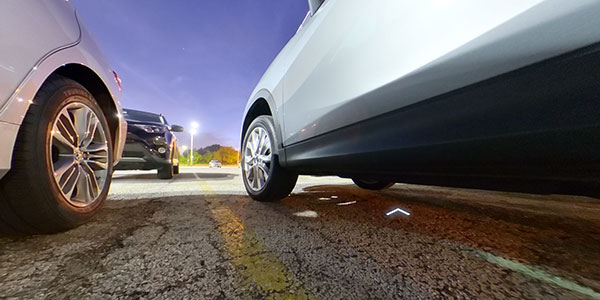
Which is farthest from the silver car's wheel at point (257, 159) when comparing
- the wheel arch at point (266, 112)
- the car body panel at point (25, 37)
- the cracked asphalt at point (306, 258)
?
the car body panel at point (25, 37)

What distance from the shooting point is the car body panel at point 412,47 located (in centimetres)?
58

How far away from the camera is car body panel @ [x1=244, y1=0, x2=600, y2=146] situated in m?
0.58

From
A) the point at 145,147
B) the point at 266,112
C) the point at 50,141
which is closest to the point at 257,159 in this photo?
the point at 266,112

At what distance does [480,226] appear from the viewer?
1.31 metres

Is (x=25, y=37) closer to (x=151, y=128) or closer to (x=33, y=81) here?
(x=33, y=81)

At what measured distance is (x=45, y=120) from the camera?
103cm

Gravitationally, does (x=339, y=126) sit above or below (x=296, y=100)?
below

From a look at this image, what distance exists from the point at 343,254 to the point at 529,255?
0.76m

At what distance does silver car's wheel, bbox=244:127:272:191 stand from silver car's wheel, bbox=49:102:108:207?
3.57 ft

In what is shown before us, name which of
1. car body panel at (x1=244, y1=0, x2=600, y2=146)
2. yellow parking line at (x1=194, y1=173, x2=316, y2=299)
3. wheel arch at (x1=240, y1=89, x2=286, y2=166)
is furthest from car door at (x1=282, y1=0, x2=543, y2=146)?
yellow parking line at (x1=194, y1=173, x2=316, y2=299)

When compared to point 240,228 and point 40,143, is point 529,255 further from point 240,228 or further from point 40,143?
point 40,143

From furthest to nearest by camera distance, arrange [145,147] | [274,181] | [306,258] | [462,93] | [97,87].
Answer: [145,147], [274,181], [97,87], [306,258], [462,93]

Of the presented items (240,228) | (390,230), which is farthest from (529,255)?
(240,228)

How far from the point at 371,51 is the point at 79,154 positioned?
1677mm
